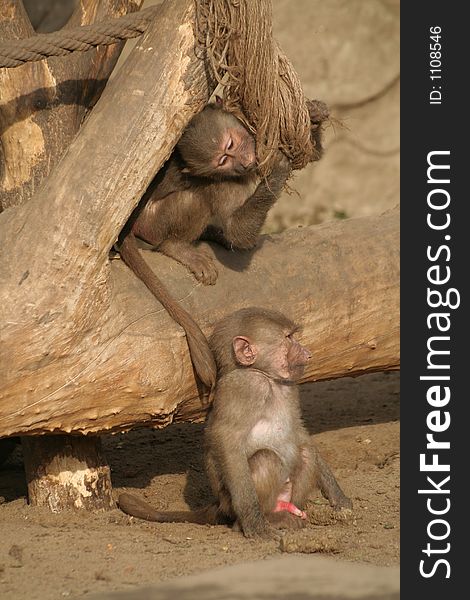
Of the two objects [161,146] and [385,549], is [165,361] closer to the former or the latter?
[161,146]

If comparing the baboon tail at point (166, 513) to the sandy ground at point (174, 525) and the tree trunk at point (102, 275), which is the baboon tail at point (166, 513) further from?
the tree trunk at point (102, 275)

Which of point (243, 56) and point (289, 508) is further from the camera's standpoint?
point (289, 508)

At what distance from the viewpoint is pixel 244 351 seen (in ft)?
15.7

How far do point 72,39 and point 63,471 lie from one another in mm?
2036

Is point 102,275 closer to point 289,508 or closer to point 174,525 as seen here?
point 174,525

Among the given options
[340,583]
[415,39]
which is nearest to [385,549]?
[340,583]

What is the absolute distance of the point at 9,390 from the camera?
4.21 metres

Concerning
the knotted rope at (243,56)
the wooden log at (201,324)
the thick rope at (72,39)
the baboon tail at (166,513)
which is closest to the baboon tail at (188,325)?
the wooden log at (201,324)

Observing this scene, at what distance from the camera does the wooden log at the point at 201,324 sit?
434 cm

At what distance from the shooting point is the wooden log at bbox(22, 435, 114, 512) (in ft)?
16.3

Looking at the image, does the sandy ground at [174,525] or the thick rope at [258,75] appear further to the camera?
the thick rope at [258,75]

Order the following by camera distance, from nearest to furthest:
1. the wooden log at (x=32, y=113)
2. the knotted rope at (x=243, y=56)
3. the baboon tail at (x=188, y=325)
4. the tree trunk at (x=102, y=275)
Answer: the tree trunk at (x=102, y=275), the knotted rope at (x=243, y=56), the baboon tail at (x=188, y=325), the wooden log at (x=32, y=113)

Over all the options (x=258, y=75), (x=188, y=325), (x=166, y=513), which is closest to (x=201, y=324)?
(x=188, y=325)

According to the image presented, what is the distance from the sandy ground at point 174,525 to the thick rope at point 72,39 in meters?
2.08
